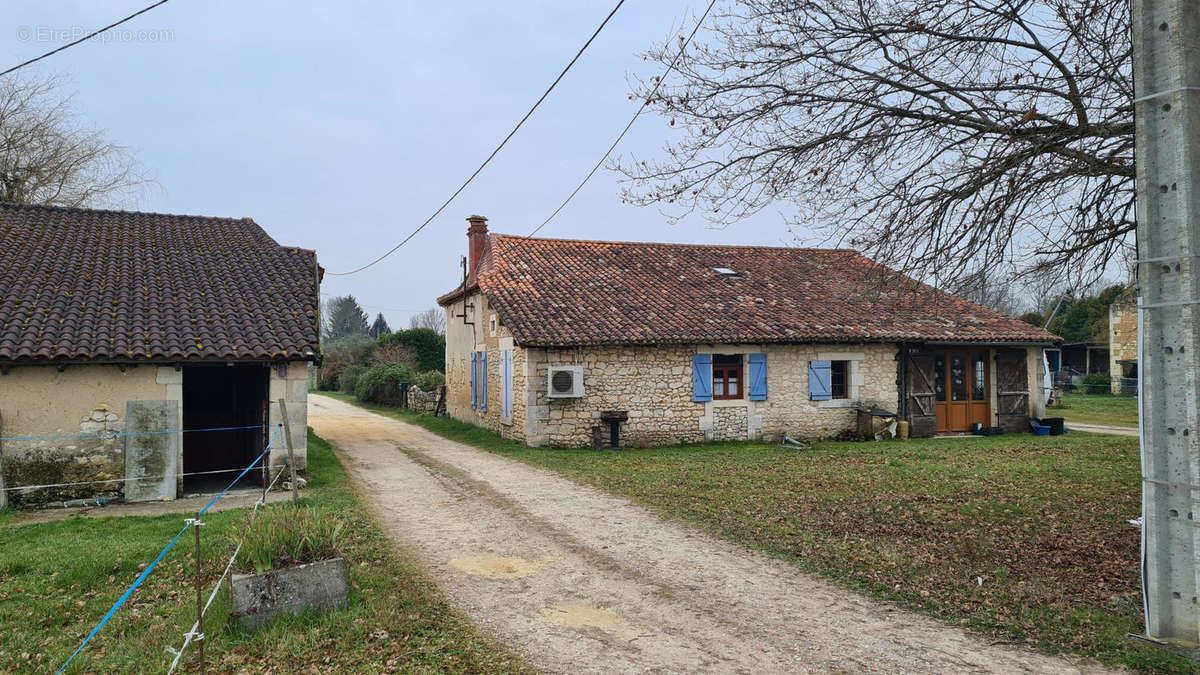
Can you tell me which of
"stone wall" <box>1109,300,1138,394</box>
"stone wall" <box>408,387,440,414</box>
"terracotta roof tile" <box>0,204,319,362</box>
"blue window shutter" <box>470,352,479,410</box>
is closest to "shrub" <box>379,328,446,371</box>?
"stone wall" <box>408,387,440,414</box>

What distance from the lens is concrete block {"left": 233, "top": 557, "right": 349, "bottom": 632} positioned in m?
4.70

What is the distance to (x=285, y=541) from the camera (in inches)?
197

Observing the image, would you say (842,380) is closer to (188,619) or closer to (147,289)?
(147,289)

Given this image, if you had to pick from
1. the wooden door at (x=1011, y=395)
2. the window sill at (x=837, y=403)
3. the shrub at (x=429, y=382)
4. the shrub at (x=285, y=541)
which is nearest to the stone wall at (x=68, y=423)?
the shrub at (x=285, y=541)

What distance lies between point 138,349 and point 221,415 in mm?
3402

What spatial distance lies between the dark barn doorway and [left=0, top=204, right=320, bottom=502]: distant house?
0.02 m

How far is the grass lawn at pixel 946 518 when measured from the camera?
16.8ft

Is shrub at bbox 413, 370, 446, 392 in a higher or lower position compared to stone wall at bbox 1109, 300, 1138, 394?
lower

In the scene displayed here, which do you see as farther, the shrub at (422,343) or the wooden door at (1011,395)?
the shrub at (422,343)

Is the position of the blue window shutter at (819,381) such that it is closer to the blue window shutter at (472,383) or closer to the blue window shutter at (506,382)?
the blue window shutter at (506,382)

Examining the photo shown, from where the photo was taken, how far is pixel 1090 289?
7.09 meters

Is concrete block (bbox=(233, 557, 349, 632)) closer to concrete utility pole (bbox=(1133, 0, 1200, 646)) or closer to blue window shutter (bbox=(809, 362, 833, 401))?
concrete utility pole (bbox=(1133, 0, 1200, 646))

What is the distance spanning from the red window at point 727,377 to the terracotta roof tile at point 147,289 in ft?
Answer: 28.3

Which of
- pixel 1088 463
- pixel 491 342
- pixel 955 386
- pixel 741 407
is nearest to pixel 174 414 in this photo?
pixel 491 342
